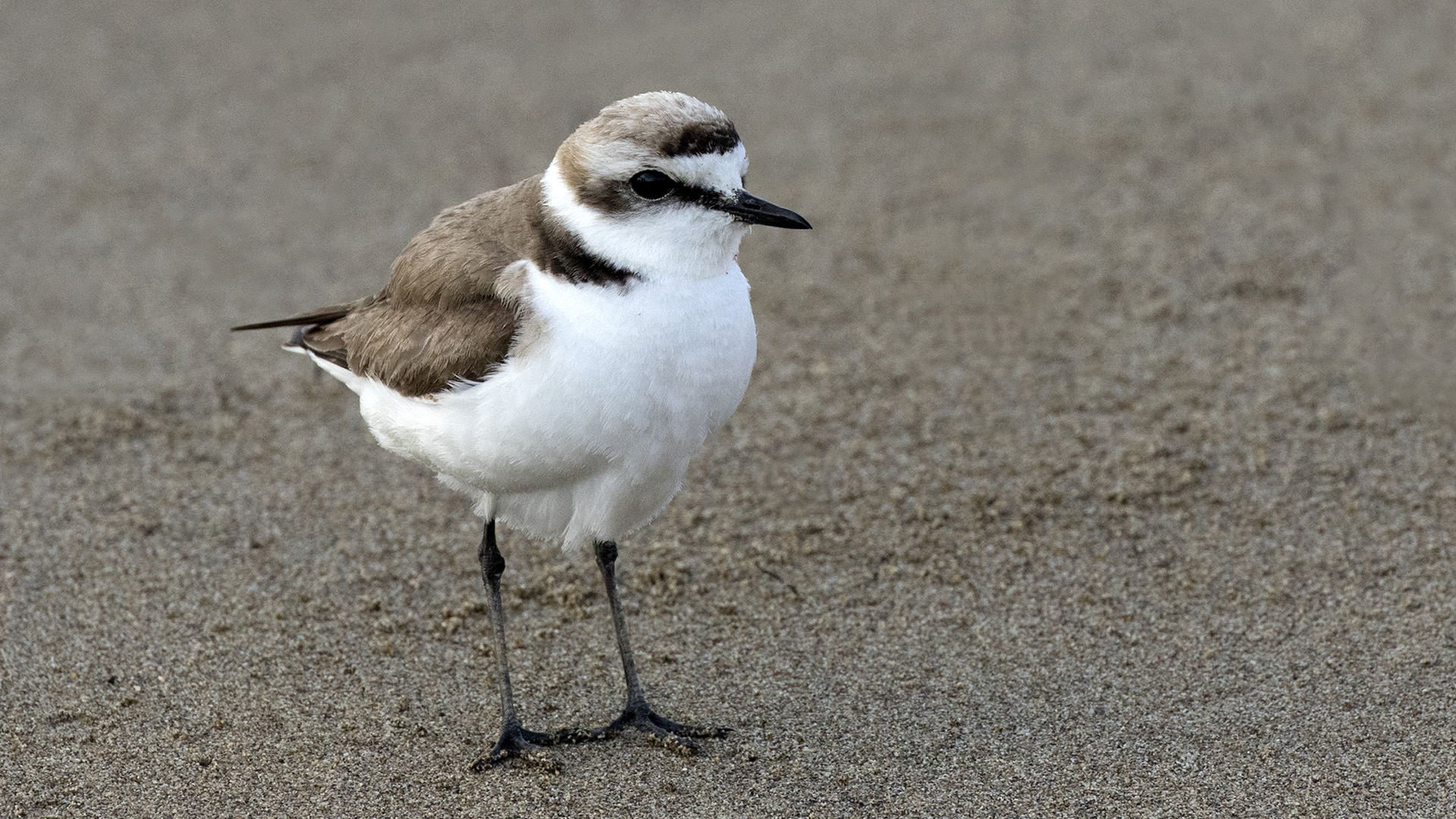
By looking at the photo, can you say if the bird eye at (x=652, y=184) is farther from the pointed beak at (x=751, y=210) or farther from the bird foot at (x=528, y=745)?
the bird foot at (x=528, y=745)

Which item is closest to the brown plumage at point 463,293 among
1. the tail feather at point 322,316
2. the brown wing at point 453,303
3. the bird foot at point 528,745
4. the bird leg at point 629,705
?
the brown wing at point 453,303

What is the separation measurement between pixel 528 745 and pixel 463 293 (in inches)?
54.6

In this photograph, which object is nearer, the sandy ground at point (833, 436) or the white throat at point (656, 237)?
the white throat at point (656, 237)

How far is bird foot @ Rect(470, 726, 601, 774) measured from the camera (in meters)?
4.36

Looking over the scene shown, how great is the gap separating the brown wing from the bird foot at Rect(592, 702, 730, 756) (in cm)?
120

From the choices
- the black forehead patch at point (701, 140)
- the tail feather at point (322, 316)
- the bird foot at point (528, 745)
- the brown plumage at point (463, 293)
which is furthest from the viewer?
the tail feather at point (322, 316)

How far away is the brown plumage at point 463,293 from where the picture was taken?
3998 millimetres

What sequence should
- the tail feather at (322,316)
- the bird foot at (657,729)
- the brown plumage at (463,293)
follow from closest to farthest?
1. the brown plumage at (463,293)
2. the bird foot at (657,729)
3. the tail feather at (322,316)

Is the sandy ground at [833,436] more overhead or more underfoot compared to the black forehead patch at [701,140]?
more underfoot

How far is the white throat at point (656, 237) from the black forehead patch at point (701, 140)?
0.50 ft

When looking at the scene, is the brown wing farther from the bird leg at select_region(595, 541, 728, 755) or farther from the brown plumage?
the bird leg at select_region(595, 541, 728, 755)

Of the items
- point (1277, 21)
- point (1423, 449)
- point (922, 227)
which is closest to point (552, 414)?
point (1423, 449)

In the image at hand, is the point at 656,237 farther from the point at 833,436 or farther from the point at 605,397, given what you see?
the point at 833,436

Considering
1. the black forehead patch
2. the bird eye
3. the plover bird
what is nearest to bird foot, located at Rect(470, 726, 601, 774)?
the plover bird
